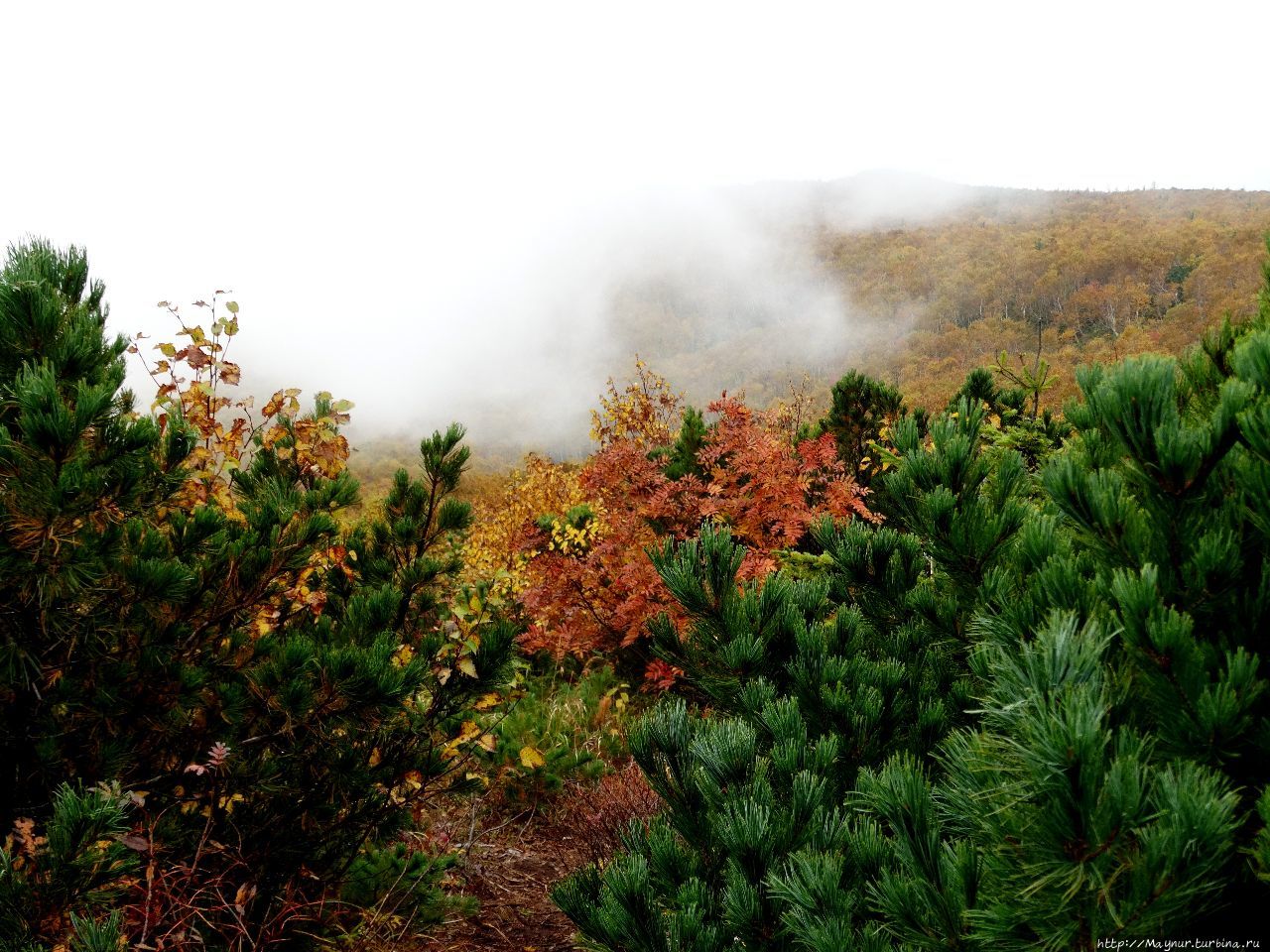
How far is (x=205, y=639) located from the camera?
1812 millimetres

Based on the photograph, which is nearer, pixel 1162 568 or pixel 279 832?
pixel 1162 568

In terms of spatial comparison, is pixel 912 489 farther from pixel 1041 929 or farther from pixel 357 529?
pixel 357 529

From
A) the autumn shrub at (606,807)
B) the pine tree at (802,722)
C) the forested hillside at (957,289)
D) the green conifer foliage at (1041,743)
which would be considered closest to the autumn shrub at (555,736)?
the autumn shrub at (606,807)

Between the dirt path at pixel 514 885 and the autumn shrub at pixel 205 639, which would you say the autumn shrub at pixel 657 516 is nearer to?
the dirt path at pixel 514 885

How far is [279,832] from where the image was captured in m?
1.95

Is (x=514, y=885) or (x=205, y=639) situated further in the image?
(x=514, y=885)

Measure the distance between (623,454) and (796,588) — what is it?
2.91 m

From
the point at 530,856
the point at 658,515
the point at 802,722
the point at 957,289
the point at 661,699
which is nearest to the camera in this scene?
the point at 802,722

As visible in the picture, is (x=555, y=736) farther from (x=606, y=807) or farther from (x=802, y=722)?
(x=802, y=722)

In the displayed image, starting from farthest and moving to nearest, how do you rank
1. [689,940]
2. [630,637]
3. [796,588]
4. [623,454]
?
[623,454] < [630,637] < [796,588] < [689,940]

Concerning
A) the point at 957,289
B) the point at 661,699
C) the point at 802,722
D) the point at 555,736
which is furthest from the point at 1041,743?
the point at 957,289

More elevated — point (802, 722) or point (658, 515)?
point (802, 722)

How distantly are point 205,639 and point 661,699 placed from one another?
1277 mm

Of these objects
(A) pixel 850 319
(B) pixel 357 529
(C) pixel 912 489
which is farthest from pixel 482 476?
A: (A) pixel 850 319
